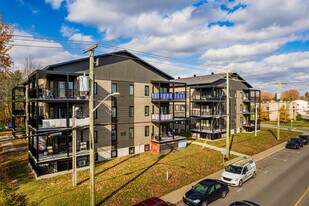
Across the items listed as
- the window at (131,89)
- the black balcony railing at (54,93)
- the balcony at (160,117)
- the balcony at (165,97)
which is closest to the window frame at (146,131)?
the balcony at (160,117)

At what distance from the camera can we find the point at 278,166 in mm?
23938

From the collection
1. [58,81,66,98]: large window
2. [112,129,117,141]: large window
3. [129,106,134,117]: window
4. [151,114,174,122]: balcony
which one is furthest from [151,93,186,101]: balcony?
[58,81,66,98]: large window

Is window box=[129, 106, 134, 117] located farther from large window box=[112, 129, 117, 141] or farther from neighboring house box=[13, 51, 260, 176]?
large window box=[112, 129, 117, 141]

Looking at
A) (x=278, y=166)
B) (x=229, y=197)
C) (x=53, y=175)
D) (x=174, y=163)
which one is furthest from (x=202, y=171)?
(x=53, y=175)

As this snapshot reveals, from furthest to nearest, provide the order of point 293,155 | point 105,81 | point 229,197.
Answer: point 293,155 < point 105,81 < point 229,197

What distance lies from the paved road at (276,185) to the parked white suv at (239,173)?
0.55 metres

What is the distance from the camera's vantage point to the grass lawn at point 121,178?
15328 mm

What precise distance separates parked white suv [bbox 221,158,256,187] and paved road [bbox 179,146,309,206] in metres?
0.55

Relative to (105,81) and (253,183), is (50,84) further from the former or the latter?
(253,183)

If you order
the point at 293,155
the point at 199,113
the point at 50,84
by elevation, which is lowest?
the point at 293,155

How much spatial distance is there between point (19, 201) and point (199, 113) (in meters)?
32.3

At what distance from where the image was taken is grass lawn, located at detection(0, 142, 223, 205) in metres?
15.3

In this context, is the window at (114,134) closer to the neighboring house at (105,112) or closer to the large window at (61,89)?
the neighboring house at (105,112)

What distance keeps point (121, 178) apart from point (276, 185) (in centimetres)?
1476
